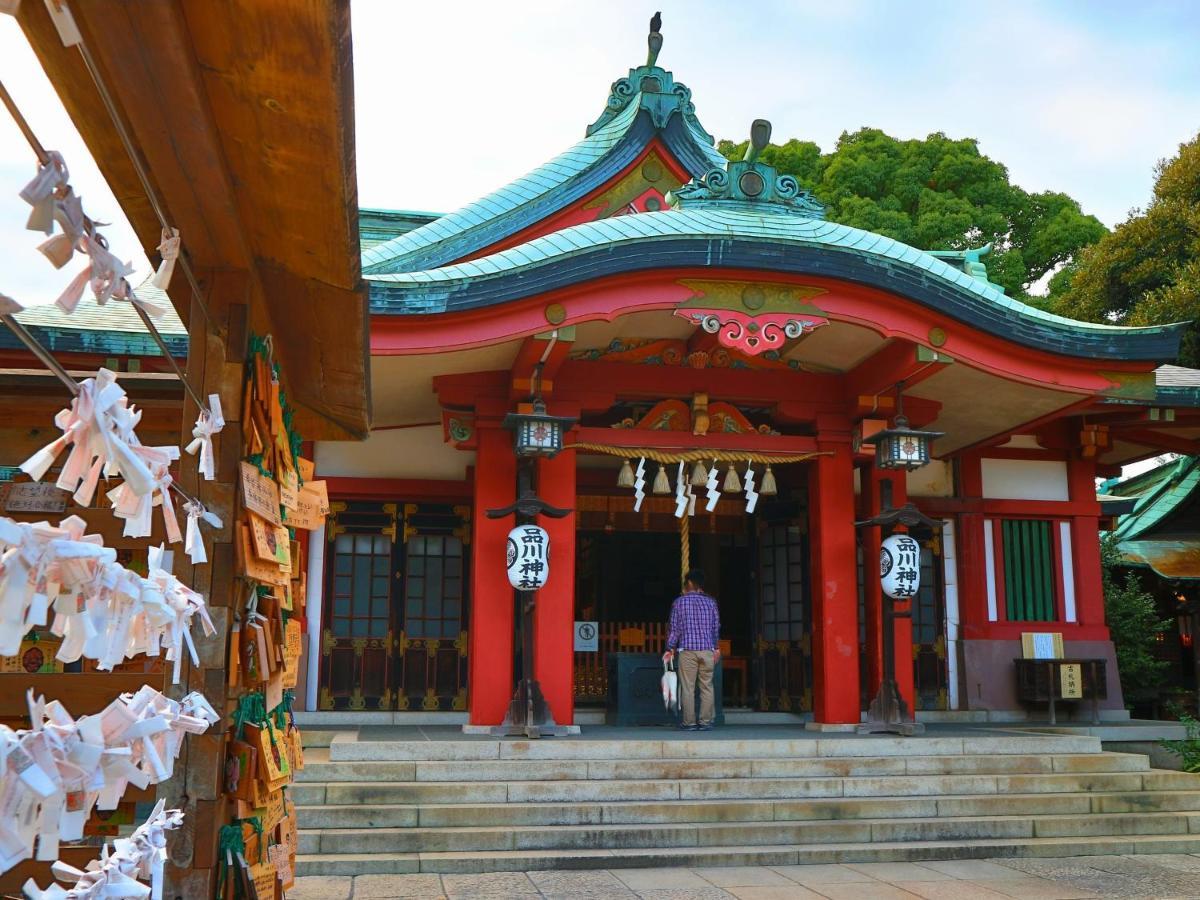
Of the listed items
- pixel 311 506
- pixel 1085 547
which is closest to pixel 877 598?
pixel 1085 547

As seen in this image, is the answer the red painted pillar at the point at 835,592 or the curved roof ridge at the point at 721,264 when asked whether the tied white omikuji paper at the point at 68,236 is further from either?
the red painted pillar at the point at 835,592

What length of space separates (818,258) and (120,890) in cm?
840

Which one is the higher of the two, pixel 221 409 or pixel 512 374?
pixel 512 374

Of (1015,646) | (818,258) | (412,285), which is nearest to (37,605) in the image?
(412,285)

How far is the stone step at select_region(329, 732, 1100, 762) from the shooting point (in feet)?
28.3

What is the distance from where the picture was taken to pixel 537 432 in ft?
32.0

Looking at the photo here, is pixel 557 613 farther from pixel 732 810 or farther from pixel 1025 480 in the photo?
pixel 1025 480

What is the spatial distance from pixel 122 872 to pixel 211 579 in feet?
4.65

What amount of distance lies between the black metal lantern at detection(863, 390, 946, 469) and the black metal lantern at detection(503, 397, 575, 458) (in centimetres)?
310

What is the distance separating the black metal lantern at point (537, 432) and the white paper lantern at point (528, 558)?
2.27 ft

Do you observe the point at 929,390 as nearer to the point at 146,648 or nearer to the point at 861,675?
the point at 861,675

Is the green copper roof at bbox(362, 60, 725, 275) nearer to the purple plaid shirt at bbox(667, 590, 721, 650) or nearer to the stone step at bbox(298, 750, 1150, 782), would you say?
the purple plaid shirt at bbox(667, 590, 721, 650)

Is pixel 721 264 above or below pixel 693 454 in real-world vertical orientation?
above

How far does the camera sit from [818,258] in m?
9.65
